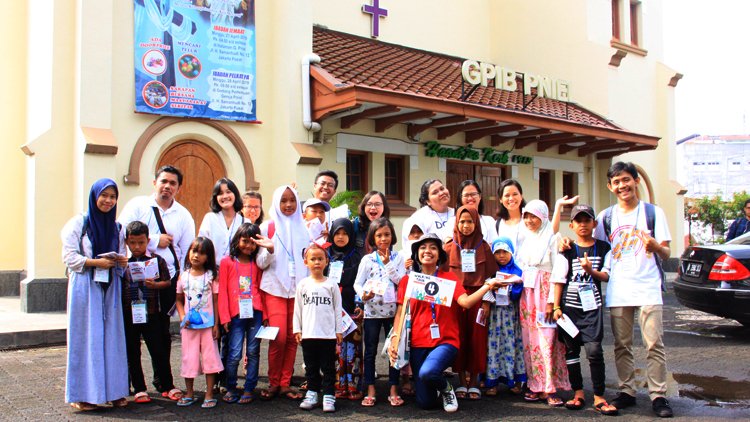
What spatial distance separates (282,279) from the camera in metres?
5.72

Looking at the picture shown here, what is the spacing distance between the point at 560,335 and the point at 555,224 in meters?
0.98

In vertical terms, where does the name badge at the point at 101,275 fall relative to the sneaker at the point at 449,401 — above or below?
above

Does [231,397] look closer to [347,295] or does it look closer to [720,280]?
[347,295]

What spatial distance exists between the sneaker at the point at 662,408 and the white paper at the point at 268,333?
3.10m

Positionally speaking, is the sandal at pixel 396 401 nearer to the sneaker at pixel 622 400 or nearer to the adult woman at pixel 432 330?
the adult woman at pixel 432 330

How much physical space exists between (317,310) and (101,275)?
5.69 ft

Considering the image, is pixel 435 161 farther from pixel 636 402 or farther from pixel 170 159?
pixel 636 402

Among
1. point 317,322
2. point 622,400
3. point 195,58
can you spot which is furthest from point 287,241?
point 195,58

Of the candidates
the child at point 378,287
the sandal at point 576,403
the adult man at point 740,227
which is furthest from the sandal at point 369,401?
the adult man at point 740,227

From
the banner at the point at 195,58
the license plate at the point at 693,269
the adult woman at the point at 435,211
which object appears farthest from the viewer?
the banner at the point at 195,58

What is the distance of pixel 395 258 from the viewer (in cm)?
575

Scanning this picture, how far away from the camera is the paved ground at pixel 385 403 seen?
16.8 ft

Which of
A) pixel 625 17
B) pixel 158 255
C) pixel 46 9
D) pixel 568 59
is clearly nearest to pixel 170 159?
pixel 46 9

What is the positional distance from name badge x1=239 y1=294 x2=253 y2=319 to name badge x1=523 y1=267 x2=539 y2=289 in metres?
2.34
